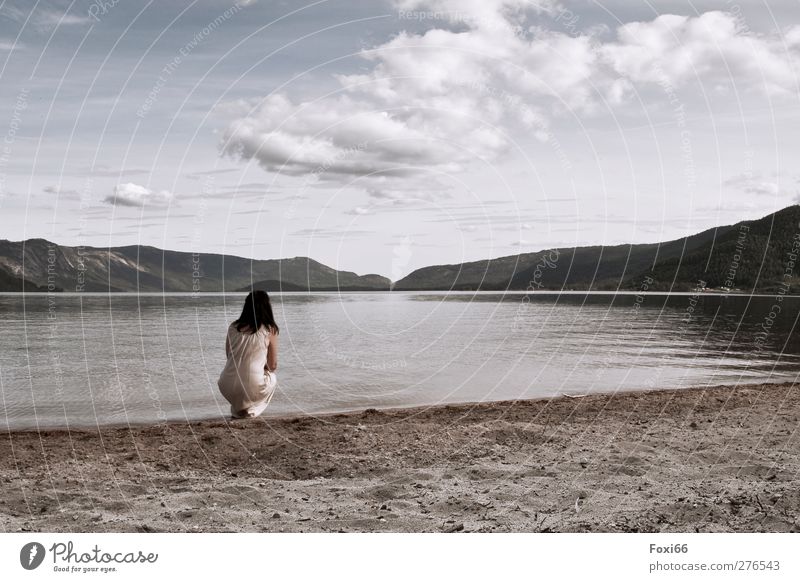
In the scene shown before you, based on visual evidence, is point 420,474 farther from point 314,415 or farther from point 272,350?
point 314,415

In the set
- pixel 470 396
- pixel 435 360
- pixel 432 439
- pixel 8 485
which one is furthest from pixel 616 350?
pixel 8 485

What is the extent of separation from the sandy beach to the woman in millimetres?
580

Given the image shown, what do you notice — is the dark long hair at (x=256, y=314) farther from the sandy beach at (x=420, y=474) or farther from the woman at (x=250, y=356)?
the sandy beach at (x=420, y=474)

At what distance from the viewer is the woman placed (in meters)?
13.4

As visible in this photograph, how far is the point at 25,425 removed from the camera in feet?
49.4

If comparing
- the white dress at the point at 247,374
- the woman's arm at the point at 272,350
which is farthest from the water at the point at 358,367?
the woman's arm at the point at 272,350

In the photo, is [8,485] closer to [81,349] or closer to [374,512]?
[374,512]

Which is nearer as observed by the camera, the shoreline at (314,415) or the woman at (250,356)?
the woman at (250,356)

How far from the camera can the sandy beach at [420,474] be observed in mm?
7680

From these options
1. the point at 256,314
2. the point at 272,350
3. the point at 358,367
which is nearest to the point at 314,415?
the point at 272,350

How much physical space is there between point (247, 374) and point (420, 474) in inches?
211

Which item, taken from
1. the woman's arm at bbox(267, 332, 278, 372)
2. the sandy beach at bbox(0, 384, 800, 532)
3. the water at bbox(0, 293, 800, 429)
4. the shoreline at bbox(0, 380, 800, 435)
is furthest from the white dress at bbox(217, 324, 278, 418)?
the water at bbox(0, 293, 800, 429)

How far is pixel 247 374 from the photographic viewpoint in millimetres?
13594
